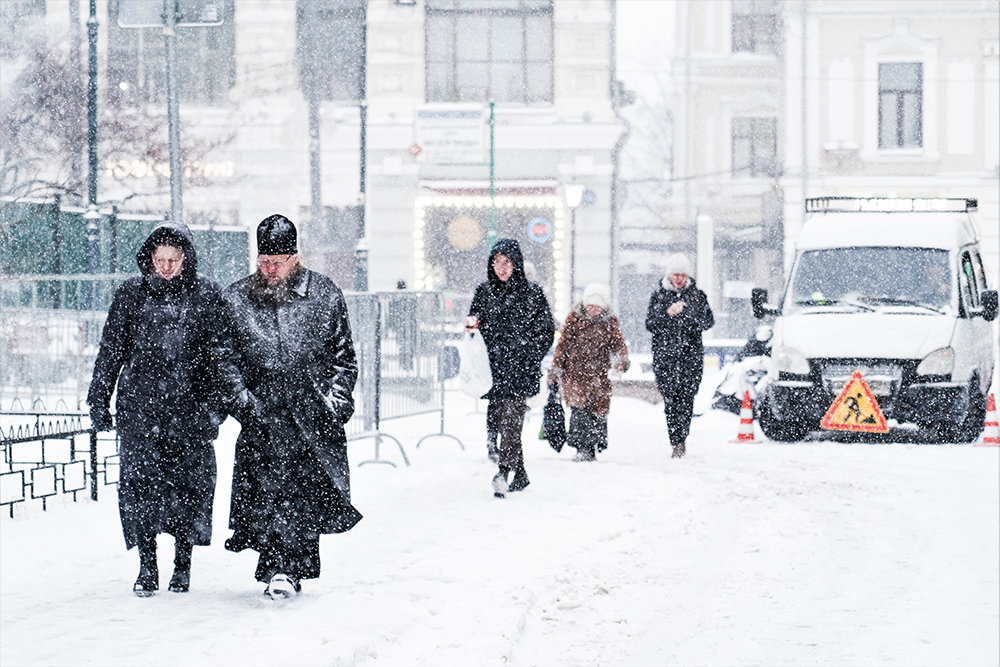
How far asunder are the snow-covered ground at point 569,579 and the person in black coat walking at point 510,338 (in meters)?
0.45

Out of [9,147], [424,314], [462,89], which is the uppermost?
[462,89]

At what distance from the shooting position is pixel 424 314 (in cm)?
1347

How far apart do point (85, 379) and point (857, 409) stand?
7321 mm

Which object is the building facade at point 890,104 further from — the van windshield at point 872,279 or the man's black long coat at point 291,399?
the man's black long coat at point 291,399

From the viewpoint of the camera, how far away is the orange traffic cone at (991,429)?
591 inches

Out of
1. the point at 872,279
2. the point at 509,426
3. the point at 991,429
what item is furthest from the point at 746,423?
the point at 509,426

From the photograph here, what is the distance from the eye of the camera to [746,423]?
49.8ft

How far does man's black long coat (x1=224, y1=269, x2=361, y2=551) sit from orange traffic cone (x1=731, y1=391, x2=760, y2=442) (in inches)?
344

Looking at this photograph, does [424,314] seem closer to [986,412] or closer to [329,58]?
[986,412]

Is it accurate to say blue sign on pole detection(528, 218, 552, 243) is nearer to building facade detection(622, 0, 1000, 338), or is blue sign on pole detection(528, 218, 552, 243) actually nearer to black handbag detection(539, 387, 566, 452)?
building facade detection(622, 0, 1000, 338)

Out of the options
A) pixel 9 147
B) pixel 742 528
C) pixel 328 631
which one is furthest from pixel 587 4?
pixel 328 631

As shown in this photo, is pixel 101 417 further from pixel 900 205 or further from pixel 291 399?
pixel 900 205

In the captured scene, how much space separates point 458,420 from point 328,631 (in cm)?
1072

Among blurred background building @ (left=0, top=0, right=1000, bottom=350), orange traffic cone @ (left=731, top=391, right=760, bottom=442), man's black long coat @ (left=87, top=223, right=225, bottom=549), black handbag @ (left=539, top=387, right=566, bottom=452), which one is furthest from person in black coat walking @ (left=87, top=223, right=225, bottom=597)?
blurred background building @ (left=0, top=0, right=1000, bottom=350)
